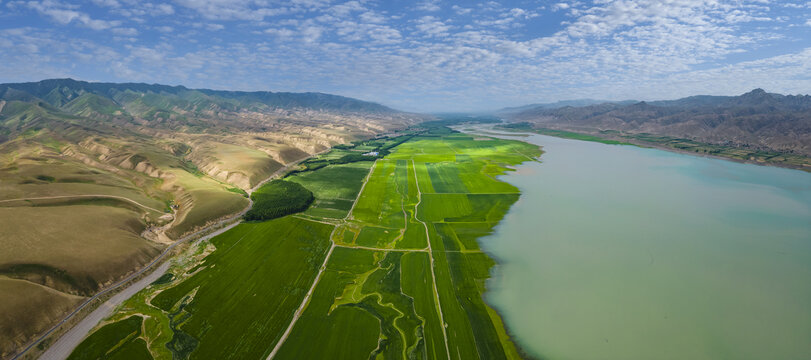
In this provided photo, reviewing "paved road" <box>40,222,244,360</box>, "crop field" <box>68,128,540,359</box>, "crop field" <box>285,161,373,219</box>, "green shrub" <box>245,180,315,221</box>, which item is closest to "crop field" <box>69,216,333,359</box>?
"crop field" <box>68,128,540,359</box>

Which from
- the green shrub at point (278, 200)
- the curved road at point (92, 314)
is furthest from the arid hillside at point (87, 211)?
the green shrub at point (278, 200)

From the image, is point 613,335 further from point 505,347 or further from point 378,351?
point 378,351

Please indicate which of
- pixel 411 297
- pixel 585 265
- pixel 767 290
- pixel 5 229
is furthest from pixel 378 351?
pixel 5 229

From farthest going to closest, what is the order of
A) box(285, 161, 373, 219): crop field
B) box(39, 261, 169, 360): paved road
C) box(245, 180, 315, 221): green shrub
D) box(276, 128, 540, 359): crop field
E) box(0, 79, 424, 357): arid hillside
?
box(285, 161, 373, 219): crop field < box(245, 180, 315, 221): green shrub < box(0, 79, 424, 357): arid hillside < box(276, 128, 540, 359): crop field < box(39, 261, 169, 360): paved road

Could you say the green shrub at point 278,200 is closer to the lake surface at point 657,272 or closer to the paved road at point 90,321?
the paved road at point 90,321

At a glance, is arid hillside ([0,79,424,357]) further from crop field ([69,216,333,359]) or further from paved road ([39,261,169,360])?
crop field ([69,216,333,359])

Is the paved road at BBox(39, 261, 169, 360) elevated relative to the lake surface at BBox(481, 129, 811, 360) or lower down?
lower down
